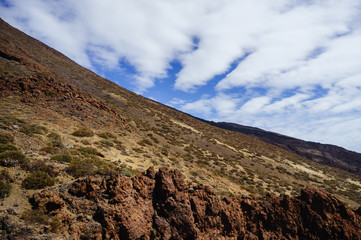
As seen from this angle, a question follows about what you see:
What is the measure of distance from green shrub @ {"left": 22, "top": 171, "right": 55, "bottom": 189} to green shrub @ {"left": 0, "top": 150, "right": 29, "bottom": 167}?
1.04 m

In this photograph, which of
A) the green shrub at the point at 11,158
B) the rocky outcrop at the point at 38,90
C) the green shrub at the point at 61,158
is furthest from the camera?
the rocky outcrop at the point at 38,90

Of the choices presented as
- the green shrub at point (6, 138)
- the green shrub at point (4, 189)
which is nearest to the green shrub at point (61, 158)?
the green shrub at point (6, 138)

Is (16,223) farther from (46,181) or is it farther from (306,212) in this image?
(306,212)

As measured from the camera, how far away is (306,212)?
34.4 ft

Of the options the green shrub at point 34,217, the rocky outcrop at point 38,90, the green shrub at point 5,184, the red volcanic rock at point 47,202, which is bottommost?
the green shrub at point 34,217

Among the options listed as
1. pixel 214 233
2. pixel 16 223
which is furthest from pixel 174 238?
pixel 16 223

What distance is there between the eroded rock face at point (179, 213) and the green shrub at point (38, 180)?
0.76 meters

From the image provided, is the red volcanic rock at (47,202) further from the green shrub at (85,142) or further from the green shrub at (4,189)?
the green shrub at (85,142)

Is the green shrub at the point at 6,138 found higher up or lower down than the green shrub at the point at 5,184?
higher up

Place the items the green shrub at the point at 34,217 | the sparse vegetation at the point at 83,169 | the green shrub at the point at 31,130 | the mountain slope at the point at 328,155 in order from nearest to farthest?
the green shrub at the point at 34,217
the sparse vegetation at the point at 83,169
the green shrub at the point at 31,130
the mountain slope at the point at 328,155

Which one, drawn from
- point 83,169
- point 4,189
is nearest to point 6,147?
point 4,189

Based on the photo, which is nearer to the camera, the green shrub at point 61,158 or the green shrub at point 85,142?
the green shrub at point 61,158

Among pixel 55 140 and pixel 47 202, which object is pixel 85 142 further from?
pixel 47 202

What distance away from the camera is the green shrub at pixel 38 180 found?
649 cm
